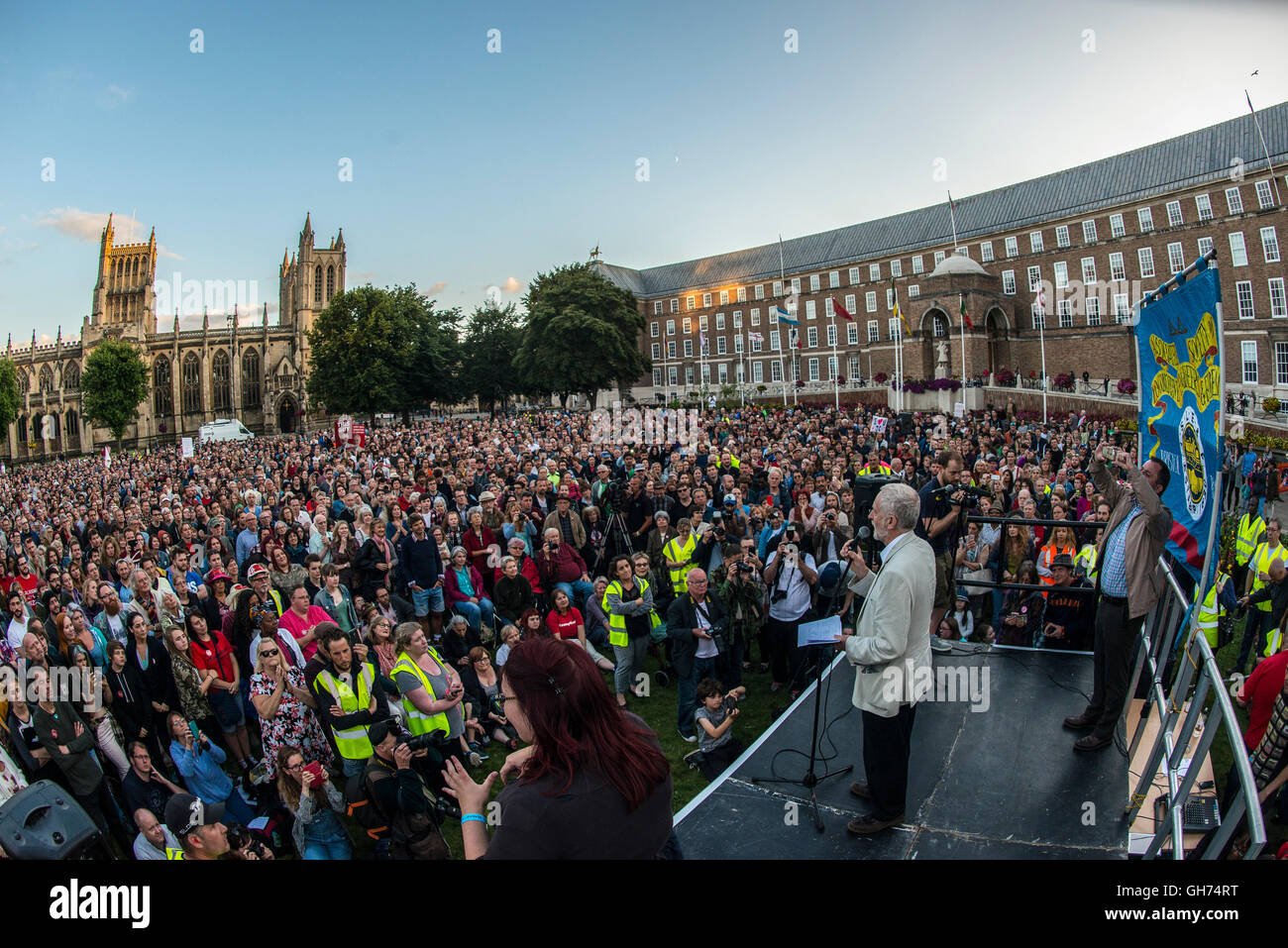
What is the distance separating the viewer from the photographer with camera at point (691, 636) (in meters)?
6.90

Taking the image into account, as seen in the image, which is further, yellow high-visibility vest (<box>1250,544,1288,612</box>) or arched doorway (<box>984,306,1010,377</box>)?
arched doorway (<box>984,306,1010,377</box>)

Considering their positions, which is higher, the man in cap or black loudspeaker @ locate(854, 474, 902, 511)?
black loudspeaker @ locate(854, 474, 902, 511)

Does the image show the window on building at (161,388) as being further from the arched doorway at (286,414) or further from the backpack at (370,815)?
the backpack at (370,815)

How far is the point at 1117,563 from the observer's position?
184 inches

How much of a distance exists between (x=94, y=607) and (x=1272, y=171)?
5715cm

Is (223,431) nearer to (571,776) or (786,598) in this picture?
(786,598)

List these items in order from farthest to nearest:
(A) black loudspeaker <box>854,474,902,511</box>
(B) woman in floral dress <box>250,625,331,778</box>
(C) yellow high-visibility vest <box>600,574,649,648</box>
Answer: (C) yellow high-visibility vest <box>600,574,649,648</box>
(A) black loudspeaker <box>854,474,902,511</box>
(B) woman in floral dress <box>250,625,331,778</box>

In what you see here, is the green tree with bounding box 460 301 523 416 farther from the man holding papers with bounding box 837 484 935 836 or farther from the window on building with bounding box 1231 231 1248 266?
the man holding papers with bounding box 837 484 935 836

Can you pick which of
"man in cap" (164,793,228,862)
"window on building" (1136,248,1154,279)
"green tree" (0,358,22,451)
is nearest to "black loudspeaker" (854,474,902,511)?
"man in cap" (164,793,228,862)

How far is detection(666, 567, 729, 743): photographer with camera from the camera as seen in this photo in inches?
272

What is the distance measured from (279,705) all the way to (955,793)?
495 centimetres

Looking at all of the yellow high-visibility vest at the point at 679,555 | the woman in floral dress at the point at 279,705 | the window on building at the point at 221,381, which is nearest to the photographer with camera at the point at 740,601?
the yellow high-visibility vest at the point at 679,555

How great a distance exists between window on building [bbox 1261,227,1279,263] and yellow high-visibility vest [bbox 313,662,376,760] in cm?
5433
